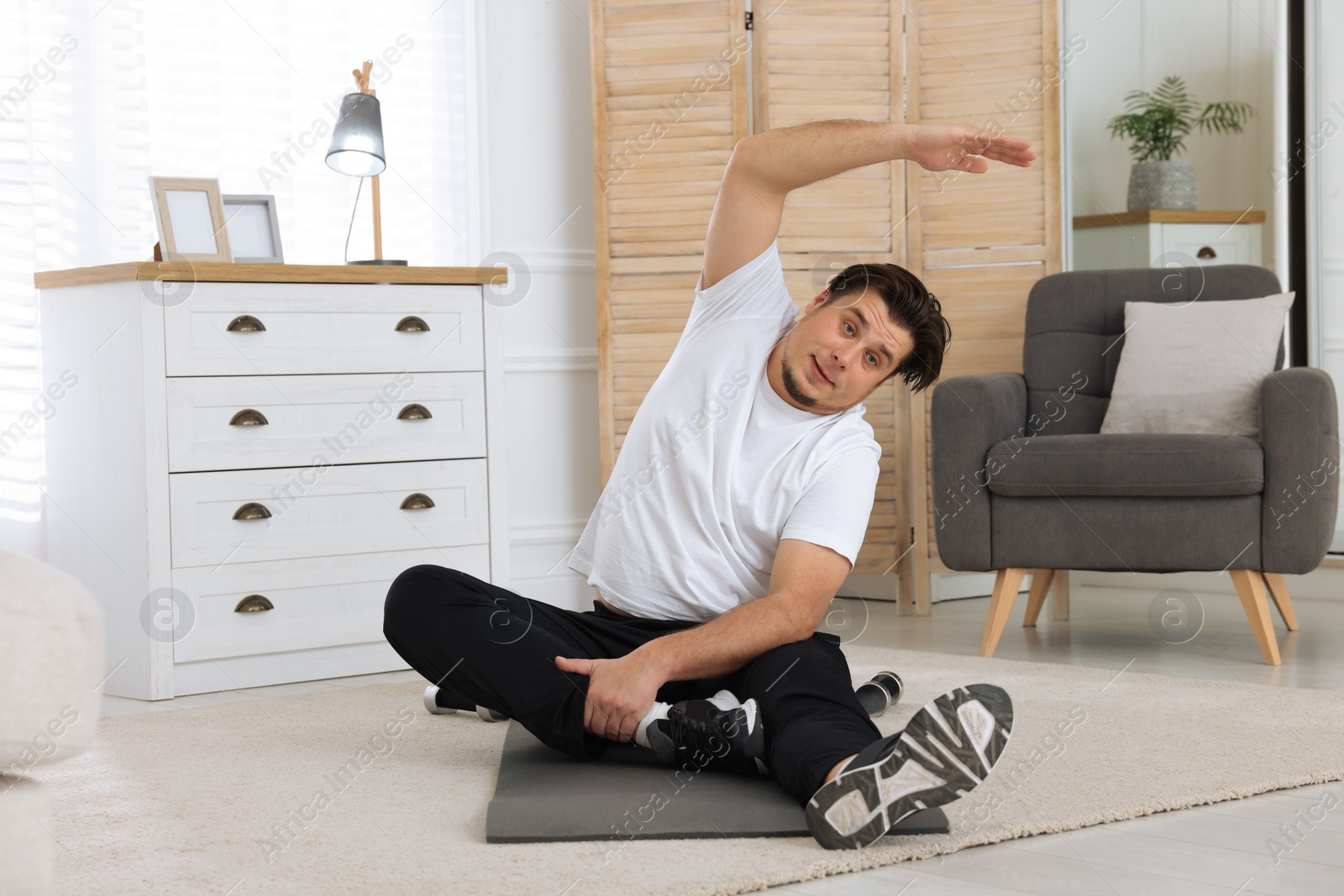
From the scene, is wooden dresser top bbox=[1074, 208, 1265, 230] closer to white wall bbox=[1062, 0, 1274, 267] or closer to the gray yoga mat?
white wall bbox=[1062, 0, 1274, 267]

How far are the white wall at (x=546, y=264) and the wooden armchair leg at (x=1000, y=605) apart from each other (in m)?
1.24

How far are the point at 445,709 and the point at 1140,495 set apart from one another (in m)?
1.46

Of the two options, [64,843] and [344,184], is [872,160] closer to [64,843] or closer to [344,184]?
[64,843]

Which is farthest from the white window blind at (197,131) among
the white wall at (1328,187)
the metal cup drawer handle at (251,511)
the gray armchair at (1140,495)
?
the white wall at (1328,187)

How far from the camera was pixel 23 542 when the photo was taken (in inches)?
111

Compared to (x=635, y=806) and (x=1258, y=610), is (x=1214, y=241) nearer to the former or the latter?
(x=1258, y=610)

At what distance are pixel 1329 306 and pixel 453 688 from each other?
3087 millimetres

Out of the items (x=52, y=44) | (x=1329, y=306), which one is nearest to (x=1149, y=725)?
(x=1329, y=306)

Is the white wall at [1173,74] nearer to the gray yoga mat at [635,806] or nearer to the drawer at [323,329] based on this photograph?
the drawer at [323,329]

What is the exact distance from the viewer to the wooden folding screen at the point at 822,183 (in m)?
3.46

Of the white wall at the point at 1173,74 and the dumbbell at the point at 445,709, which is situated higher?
the white wall at the point at 1173,74

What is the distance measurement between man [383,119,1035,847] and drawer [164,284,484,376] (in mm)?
945

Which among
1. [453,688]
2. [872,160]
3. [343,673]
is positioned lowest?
[343,673]

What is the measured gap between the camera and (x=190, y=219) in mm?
2705
